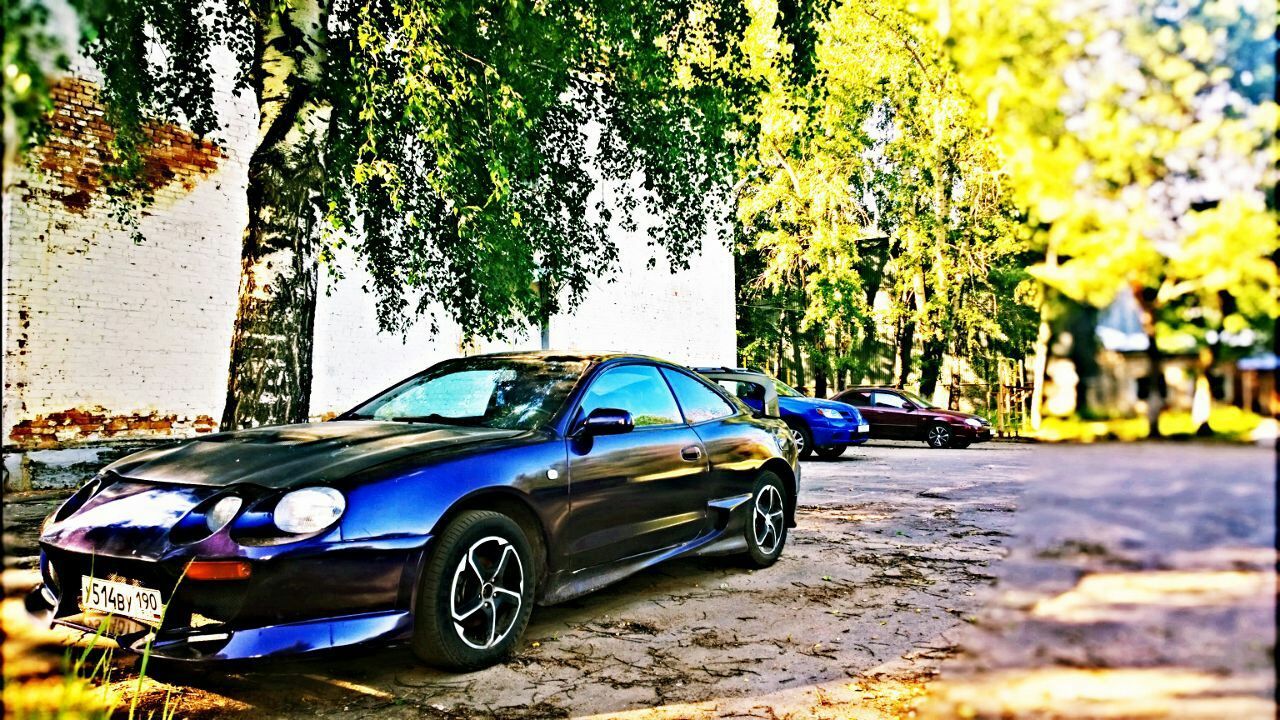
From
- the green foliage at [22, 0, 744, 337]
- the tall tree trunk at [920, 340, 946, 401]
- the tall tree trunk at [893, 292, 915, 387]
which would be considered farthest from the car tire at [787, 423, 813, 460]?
the tall tree trunk at [920, 340, 946, 401]

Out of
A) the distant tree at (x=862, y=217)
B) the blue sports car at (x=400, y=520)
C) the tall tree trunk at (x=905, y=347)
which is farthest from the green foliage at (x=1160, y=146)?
the tall tree trunk at (x=905, y=347)

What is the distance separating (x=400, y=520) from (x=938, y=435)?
53.3ft

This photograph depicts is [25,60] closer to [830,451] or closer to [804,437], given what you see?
[804,437]

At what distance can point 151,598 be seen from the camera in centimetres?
308

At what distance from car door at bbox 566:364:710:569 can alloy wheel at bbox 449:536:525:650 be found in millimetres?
408

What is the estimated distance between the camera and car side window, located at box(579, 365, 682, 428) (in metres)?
4.65

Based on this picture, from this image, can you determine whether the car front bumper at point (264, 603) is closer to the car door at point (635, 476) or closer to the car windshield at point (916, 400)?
the car door at point (635, 476)

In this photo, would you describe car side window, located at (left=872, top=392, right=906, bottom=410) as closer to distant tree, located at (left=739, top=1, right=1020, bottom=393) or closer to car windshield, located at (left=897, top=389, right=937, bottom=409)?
car windshield, located at (left=897, top=389, right=937, bottom=409)

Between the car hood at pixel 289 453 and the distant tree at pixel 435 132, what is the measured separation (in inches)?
86.3

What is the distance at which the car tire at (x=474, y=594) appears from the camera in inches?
136

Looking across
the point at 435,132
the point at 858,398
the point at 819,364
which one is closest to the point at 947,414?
the point at 858,398

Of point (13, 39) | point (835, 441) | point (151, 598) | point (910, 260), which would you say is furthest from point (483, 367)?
point (910, 260)

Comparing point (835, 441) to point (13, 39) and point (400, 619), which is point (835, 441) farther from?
point (13, 39)

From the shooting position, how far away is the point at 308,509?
3.23m
